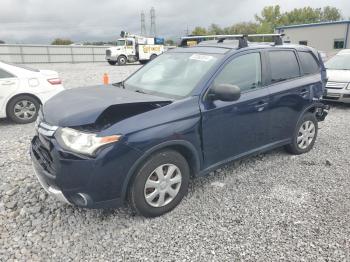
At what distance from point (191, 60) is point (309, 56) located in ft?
7.38

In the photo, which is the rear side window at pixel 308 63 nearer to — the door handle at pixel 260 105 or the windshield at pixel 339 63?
the door handle at pixel 260 105

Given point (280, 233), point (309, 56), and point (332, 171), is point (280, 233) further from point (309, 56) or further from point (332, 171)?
point (309, 56)

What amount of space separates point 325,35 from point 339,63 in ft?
110

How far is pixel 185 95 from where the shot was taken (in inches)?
135

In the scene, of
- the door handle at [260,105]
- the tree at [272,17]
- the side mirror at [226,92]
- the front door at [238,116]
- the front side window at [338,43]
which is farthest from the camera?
the tree at [272,17]

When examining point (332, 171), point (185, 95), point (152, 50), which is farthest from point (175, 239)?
point (152, 50)

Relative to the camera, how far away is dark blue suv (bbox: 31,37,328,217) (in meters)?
2.81

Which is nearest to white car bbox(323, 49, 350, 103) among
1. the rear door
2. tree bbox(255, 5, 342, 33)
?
the rear door

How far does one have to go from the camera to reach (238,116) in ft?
12.4

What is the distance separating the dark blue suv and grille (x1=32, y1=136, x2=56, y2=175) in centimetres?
1

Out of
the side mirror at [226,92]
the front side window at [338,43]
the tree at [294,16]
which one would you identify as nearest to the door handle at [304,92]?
the side mirror at [226,92]

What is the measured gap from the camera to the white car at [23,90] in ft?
21.7

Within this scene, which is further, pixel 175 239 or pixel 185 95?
pixel 185 95

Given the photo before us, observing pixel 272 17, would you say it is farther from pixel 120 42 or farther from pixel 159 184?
pixel 159 184
